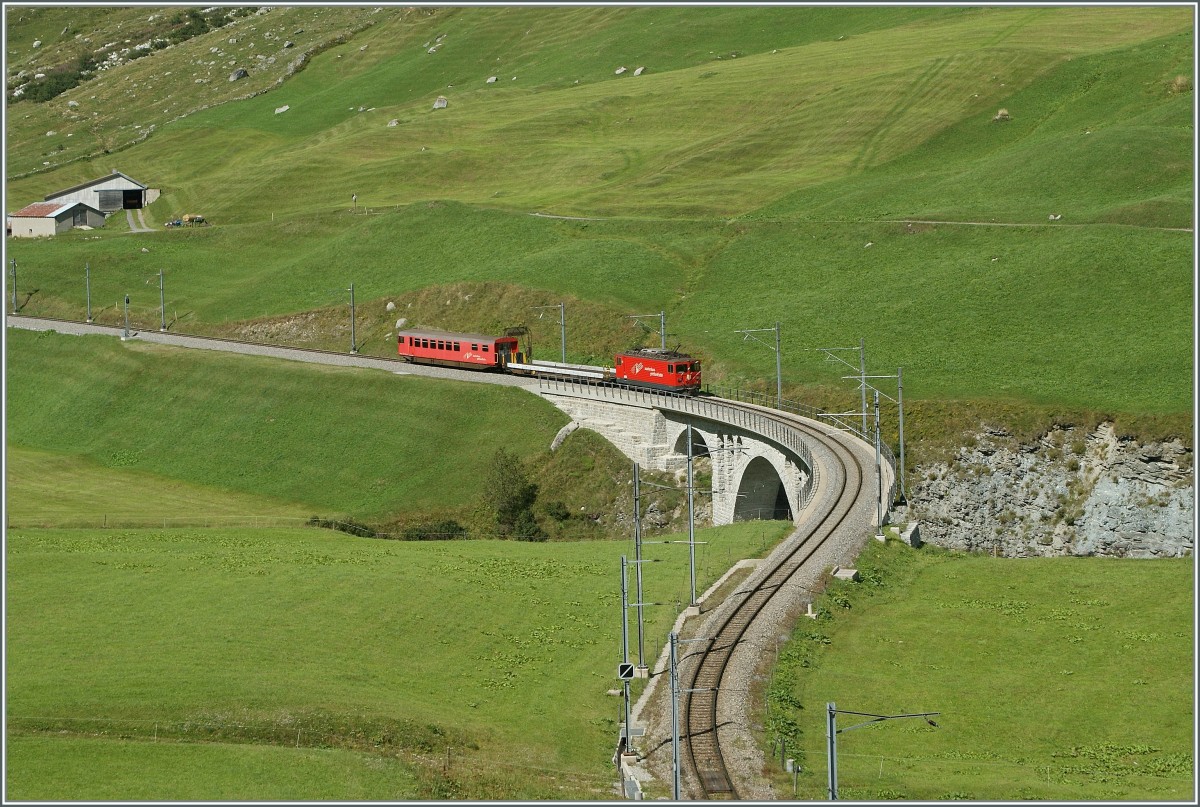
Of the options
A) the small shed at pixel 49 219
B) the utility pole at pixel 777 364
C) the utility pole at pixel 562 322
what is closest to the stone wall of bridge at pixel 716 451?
the utility pole at pixel 777 364

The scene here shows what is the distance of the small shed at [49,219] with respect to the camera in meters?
190

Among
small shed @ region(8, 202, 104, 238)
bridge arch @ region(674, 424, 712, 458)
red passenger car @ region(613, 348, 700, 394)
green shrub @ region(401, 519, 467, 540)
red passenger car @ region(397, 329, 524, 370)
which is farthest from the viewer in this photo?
small shed @ region(8, 202, 104, 238)

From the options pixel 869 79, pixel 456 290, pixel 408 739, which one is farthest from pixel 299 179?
pixel 408 739

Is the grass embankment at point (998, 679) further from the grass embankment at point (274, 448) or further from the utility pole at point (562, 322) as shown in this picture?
the utility pole at point (562, 322)

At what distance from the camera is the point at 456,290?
470ft

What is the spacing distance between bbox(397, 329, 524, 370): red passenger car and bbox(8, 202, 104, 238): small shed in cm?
8091

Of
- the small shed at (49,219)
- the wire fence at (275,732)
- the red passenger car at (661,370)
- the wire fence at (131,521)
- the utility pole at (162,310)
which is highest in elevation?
the small shed at (49,219)

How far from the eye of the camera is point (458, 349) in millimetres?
126312

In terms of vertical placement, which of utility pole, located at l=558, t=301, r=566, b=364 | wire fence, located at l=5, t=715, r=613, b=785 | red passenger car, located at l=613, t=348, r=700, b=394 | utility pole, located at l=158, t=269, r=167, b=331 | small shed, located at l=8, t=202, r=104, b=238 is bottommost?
wire fence, located at l=5, t=715, r=613, b=785

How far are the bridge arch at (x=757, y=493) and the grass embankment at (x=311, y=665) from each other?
51.7 ft

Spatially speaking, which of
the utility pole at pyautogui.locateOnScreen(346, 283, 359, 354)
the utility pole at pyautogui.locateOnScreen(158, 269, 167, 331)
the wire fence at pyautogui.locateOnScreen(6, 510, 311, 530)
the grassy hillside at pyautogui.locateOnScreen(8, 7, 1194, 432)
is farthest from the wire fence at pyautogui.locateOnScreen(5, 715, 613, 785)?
the utility pole at pyautogui.locateOnScreen(158, 269, 167, 331)

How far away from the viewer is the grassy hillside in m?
113

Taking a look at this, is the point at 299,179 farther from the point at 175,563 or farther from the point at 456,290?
the point at 175,563

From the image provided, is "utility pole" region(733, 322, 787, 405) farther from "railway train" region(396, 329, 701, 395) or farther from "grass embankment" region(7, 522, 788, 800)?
"grass embankment" region(7, 522, 788, 800)
